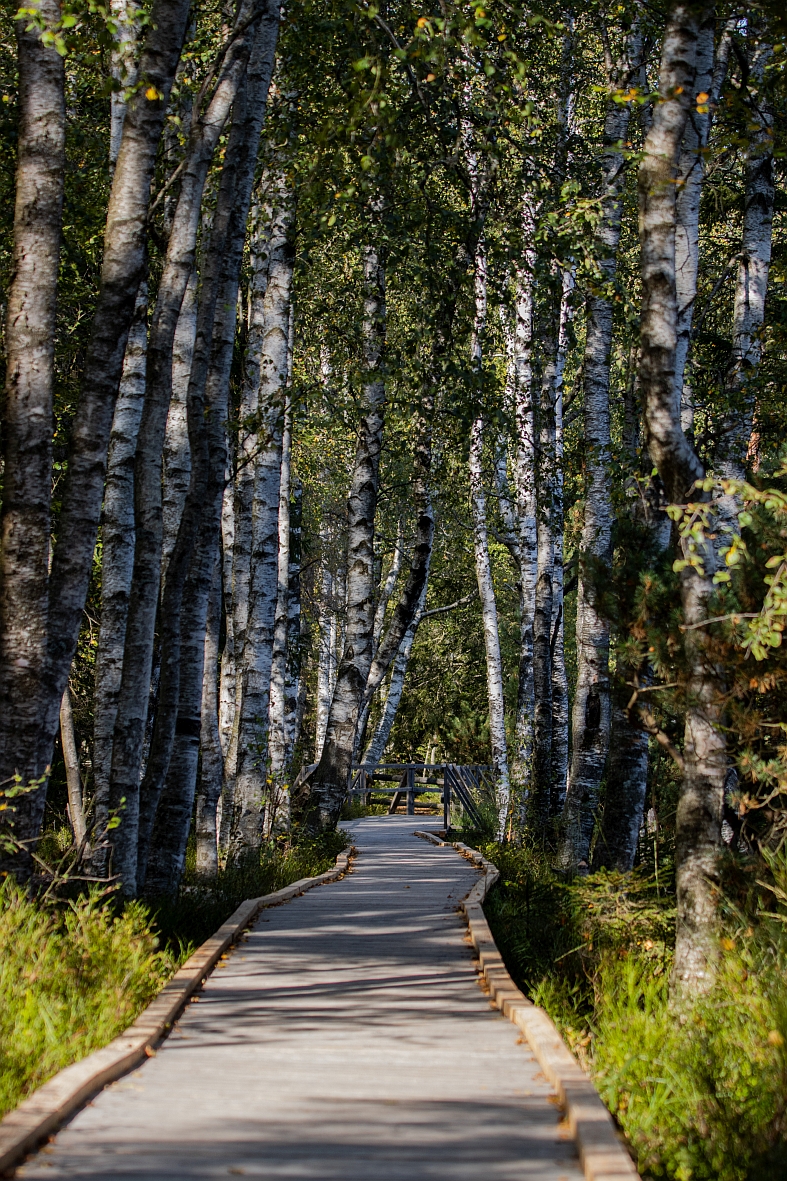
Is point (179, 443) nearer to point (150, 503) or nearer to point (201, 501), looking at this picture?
point (201, 501)

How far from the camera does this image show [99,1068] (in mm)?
5293

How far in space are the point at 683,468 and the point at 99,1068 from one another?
447 cm

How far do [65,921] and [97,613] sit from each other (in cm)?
1112

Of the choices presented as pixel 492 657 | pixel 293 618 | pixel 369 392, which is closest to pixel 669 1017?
pixel 369 392

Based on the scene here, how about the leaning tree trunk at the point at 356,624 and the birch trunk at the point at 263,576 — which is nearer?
the birch trunk at the point at 263,576

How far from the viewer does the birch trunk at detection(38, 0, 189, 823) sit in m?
7.99

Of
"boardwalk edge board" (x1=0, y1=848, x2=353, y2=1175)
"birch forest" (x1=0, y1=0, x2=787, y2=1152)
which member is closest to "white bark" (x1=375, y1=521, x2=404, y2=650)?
"birch forest" (x1=0, y1=0, x2=787, y2=1152)

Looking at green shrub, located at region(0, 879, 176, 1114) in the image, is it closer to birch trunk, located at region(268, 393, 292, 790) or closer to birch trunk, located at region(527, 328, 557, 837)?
birch trunk, located at region(527, 328, 557, 837)

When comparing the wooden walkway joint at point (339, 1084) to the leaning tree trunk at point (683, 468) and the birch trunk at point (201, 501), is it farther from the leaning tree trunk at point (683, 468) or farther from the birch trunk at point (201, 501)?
the birch trunk at point (201, 501)

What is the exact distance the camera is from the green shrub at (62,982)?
5.48 m

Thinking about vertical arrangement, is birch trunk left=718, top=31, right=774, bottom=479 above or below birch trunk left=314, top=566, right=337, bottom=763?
above

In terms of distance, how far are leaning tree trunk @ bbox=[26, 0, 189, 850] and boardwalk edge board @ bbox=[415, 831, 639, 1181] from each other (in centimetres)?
302

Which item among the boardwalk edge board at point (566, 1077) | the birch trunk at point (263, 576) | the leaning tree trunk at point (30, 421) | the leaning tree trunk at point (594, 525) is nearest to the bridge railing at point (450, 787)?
the birch trunk at point (263, 576)

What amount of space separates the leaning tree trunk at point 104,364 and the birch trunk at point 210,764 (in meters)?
5.74
